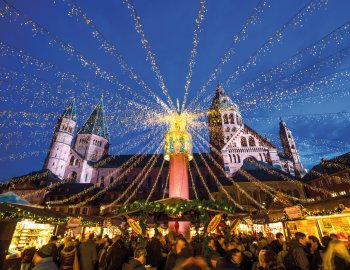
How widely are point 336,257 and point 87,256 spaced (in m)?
6.09

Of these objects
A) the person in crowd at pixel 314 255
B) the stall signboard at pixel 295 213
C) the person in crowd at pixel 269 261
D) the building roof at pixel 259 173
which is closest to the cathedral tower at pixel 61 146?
the building roof at pixel 259 173

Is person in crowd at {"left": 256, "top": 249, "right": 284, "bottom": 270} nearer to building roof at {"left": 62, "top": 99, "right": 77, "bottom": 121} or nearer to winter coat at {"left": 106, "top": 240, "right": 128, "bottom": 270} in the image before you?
winter coat at {"left": 106, "top": 240, "right": 128, "bottom": 270}

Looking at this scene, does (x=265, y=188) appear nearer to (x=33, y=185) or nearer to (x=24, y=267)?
(x=24, y=267)

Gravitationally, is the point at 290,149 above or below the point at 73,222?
above

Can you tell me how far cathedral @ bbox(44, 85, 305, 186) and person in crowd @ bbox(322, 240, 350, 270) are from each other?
28440 millimetres

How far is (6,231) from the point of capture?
32.9ft

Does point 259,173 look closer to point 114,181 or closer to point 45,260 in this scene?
point 114,181

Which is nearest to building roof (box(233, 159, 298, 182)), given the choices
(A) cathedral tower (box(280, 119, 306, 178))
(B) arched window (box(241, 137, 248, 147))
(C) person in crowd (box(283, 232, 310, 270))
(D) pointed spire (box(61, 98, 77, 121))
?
(B) arched window (box(241, 137, 248, 147))

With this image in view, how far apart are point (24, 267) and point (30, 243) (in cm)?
721

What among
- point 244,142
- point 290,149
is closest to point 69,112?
point 244,142

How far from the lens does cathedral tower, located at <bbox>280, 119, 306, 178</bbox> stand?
41.0 m

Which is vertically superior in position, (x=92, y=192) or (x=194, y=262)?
(x=92, y=192)

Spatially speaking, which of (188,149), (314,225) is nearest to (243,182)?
(314,225)

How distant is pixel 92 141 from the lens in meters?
56.4
